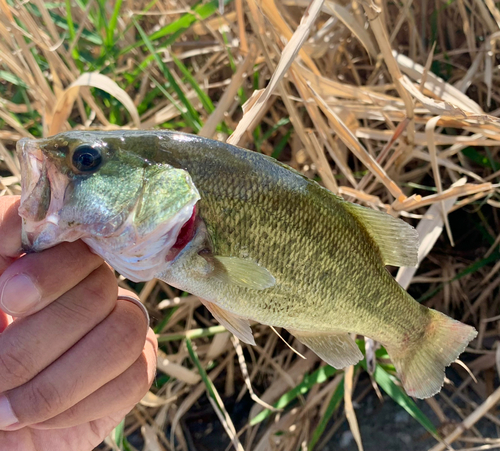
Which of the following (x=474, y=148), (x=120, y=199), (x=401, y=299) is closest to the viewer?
(x=120, y=199)

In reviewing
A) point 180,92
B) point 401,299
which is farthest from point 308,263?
point 180,92

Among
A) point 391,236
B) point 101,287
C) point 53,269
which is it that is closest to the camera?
point 53,269

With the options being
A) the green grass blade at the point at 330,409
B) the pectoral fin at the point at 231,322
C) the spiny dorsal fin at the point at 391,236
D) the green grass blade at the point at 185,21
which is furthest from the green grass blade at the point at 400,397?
the green grass blade at the point at 185,21

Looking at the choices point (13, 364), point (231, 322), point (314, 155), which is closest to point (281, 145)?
point (314, 155)

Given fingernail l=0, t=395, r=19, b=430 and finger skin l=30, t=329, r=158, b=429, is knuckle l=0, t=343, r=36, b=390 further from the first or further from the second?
finger skin l=30, t=329, r=158, b=429

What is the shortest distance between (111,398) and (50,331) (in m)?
0.27

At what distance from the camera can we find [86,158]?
0.94 meters

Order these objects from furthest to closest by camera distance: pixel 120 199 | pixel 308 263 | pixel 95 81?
pixel 95 81
pixel 308 263
pixel 120 199

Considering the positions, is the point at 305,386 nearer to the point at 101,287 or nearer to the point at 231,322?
the point at 231,322

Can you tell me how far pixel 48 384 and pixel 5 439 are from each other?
1.21 feet

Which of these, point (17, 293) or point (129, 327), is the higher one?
point (17, 293)

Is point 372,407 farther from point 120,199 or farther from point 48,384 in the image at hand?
point 120,199

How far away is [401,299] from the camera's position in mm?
1221

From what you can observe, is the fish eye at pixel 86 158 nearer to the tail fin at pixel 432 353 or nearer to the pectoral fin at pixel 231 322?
the pectoral fin at pixel 231 322
